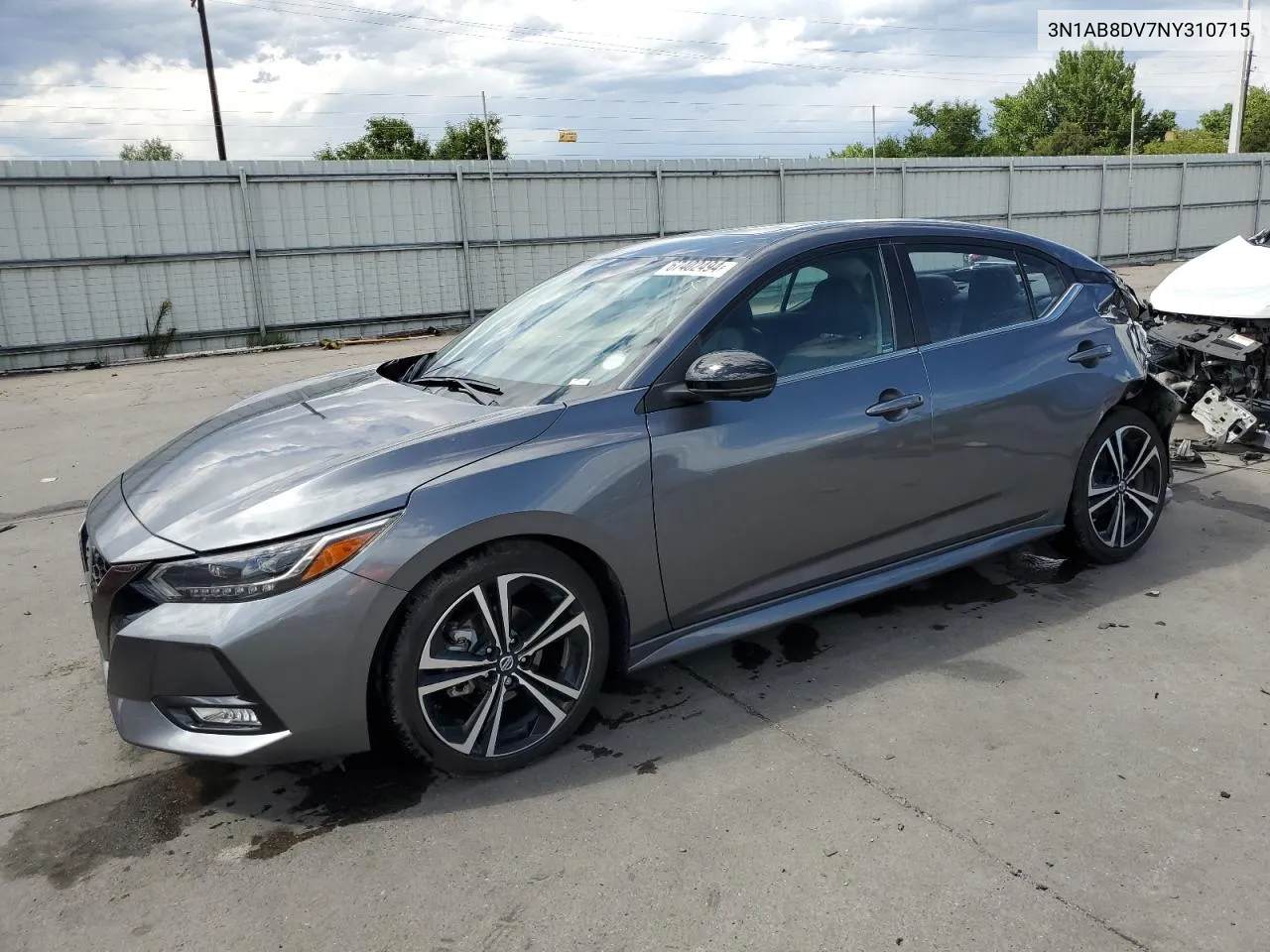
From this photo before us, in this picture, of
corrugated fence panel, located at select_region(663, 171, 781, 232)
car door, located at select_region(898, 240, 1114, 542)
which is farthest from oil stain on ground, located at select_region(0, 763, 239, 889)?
corrugated fence panel, located at select_region(663, 171, 781, 232)

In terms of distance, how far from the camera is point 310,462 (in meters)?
Answer: 3.01

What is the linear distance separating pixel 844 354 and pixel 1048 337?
112cm

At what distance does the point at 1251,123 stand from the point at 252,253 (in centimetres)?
7322

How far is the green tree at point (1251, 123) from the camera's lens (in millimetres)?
66812

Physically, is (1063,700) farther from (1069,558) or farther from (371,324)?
(371,324)

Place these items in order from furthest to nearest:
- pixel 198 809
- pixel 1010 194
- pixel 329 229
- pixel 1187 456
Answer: pixel 1010 194 < pixel 329 229 < pixel 1187 456 < pixel 198 809

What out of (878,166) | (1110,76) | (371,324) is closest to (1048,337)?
(371,324)

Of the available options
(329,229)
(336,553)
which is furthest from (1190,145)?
(336,553)

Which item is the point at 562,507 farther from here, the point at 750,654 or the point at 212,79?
the point at 212,79

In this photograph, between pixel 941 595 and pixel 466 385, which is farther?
pixel 941 595

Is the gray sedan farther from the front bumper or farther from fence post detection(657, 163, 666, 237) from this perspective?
fence post detection(657, 163, 666, 237)

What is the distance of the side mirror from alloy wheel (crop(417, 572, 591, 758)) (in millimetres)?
755

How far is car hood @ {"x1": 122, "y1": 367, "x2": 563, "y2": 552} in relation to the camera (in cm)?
277

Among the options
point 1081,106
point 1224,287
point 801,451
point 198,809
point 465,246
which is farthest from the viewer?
point 1081,106
